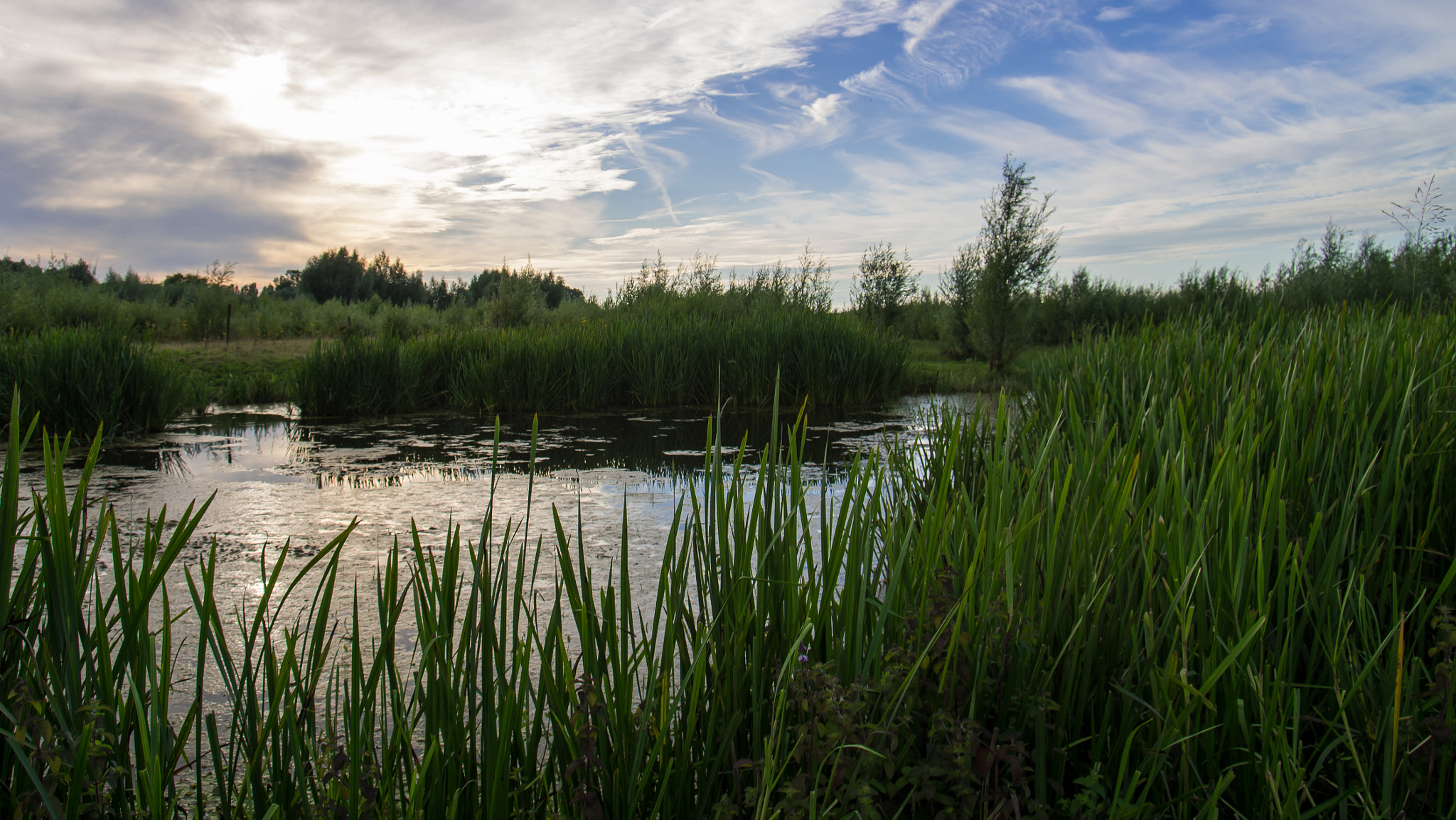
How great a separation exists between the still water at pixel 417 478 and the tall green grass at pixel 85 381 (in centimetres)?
37

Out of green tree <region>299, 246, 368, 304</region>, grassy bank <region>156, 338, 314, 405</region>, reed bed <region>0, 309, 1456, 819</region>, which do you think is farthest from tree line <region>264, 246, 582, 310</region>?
reed bed <region>0, 309, 1456, 819</region>

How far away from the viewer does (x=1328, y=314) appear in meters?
3.97

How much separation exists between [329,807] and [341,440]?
20.9 ft

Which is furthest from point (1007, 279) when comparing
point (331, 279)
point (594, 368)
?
point (331, 279)

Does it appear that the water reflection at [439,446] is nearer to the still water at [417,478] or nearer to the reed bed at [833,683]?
the still water at [417,478]

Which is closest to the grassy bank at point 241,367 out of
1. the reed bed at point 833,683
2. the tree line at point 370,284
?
the reed bed at point 833,683

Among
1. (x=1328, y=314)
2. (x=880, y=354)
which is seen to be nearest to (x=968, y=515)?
(x=1328, y=314)

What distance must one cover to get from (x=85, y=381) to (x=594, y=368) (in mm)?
4762

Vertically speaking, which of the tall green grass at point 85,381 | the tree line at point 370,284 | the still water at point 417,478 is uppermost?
the tree line at point 370,284

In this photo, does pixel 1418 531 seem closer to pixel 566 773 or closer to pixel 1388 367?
pixel 1388 367

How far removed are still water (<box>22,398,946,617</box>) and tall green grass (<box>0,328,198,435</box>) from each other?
0.37 m

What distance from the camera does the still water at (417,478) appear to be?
3613 millimetres

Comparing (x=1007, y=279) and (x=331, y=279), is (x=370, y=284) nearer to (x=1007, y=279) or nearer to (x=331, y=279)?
(x=331, y=279)

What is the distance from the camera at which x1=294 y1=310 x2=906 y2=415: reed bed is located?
8945 mm
